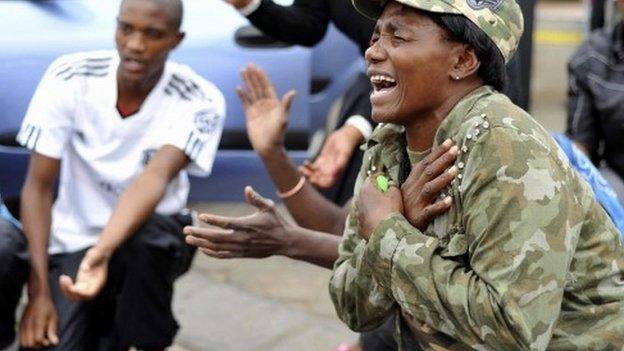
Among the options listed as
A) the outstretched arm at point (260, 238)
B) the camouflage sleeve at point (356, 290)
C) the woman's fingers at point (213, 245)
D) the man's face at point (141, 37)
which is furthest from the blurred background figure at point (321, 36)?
the camouflage sleeve at point (356, 290)

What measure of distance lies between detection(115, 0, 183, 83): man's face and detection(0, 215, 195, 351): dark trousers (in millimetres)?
445

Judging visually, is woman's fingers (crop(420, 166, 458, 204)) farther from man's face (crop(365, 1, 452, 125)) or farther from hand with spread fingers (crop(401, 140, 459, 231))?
man's face (crop(365, 1, 452, 125))

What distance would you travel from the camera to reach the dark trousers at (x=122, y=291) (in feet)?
11.1

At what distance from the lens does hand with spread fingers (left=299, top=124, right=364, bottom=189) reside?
3475 mm

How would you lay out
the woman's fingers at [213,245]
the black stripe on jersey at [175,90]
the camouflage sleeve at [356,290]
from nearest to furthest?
1. the camouflage sleeve at [356,290]
2. the woman's fingers at [213,245]
3. the black stripe on jersey at [175,90]

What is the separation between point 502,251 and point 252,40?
2945mm

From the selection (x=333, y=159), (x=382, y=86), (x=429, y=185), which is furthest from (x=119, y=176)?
(x=429, y=185)

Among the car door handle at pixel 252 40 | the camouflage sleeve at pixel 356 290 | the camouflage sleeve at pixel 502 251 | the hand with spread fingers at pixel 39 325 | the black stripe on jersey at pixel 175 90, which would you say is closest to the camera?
the camouflage sleeve at pixel 502 251

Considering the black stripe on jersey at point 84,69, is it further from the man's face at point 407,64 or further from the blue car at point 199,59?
the man's face at point 407,64

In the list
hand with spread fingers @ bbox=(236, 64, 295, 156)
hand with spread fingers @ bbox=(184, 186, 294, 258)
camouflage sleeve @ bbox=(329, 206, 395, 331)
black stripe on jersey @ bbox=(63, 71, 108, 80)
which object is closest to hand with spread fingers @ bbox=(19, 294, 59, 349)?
black stripe on jersey @ bbox=(63, 71, 108, 80)

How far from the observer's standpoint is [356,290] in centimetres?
242

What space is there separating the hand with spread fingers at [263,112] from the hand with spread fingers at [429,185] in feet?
3.80

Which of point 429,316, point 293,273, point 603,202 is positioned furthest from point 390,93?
point 293,273

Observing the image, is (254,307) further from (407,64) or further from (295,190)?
(407,64)
